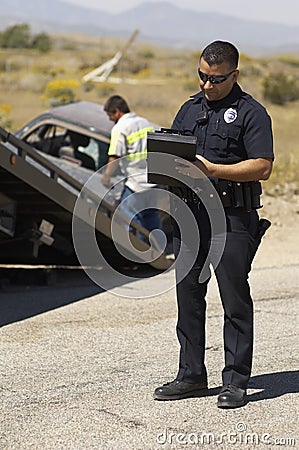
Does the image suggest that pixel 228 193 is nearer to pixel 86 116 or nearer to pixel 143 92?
pixel 86 116

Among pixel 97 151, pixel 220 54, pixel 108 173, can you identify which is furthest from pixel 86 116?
pixel 220 54

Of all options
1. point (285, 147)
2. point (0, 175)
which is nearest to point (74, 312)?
point (0, 175)

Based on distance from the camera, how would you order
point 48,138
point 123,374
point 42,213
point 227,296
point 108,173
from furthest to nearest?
point 48,138, point 108,173, point 42,213, point 123,374, point 227,296

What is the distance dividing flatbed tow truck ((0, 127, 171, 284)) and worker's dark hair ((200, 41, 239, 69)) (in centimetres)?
329

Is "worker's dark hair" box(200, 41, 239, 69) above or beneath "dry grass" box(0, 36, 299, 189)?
above

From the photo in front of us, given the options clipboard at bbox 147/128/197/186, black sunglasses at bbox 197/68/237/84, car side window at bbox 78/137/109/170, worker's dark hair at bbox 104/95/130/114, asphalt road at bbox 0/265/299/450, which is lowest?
asphalt road at bbox 0/265/299/450

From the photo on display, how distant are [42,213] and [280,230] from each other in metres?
5.18

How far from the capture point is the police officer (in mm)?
4902

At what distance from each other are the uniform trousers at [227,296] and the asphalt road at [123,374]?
0.80 ft

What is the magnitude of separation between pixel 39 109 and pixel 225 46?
29.8m

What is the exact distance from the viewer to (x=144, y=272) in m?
10.5

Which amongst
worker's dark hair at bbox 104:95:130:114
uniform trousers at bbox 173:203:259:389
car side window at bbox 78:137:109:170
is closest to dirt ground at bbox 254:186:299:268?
car side window at bbox 78:137:109:170

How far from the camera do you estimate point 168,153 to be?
4.82 metres

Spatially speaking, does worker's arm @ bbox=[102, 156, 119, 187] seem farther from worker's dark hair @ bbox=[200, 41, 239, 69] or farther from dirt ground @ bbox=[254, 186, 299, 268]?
worker's dark hair @ bbox=[200, 41, 239, 69]
